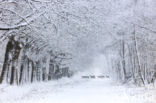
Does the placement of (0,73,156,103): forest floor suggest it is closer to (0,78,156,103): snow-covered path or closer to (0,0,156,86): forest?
(0,78,156,103): snow-covered path

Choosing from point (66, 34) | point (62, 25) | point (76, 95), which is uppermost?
point (62, 25)

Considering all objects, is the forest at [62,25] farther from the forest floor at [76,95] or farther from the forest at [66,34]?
the forest floor at [76,95]

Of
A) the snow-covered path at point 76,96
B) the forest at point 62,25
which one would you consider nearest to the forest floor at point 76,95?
the snow-covered path at point 76,96

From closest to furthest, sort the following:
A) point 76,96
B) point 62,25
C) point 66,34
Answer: point 76,96 < point 62,25 < point 66,34

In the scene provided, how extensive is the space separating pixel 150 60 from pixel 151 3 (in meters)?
6.99

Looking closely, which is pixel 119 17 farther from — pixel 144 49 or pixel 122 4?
pixel 144 49

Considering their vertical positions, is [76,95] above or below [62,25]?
below

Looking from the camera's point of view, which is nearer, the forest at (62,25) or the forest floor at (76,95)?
the forest floor at (76,95)

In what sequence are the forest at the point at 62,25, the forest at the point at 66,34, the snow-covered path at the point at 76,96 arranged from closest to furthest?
the snow-covered path at the point at 76,96 → the forest at the point at 66,34 → the forest at the point at 62,25

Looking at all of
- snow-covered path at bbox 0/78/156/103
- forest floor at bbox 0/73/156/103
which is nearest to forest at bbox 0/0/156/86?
forest floor at bbox 0/73/156/103

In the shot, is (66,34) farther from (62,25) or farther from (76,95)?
(76,95)

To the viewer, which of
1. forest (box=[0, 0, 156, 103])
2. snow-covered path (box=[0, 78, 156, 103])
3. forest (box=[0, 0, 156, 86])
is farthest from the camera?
forest (box=[0, 0, 156, 86])

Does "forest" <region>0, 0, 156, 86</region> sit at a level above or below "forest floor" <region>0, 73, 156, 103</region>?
above

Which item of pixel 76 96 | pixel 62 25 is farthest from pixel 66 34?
pixel 76 96
